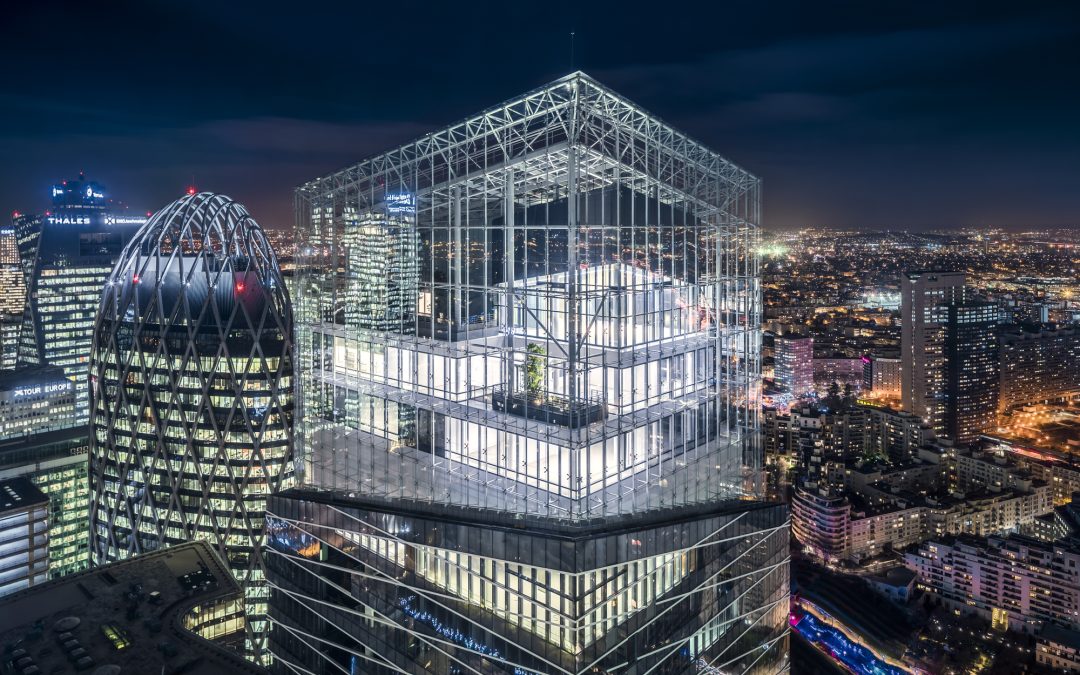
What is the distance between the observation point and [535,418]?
19.9 metres

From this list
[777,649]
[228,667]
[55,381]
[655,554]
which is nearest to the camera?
[655,554]

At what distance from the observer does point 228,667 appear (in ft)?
84.7

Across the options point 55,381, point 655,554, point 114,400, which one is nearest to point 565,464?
point 655,554

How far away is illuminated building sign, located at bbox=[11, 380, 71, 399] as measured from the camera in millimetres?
78062

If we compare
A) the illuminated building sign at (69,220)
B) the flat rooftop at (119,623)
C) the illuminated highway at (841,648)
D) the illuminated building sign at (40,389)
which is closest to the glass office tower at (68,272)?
the illuminated building sign at (69,220)

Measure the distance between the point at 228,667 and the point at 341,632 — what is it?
6.54 metres

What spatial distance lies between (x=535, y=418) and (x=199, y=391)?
Answer: 3831 cm

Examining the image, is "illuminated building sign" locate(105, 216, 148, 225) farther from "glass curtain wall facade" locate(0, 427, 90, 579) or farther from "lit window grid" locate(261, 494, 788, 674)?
"lit window grid" locate(261, 494, 788, 674)

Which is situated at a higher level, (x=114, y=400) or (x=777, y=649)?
(x=114, y=400)

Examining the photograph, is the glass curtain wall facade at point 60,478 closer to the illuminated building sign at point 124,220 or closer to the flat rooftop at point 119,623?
the flat rooftop at point 119,623

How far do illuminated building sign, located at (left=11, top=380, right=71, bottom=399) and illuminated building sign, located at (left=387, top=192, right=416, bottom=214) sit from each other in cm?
7144

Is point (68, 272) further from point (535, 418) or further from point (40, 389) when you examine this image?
point (535, 418)

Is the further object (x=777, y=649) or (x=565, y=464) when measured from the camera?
(x=777, y=649)

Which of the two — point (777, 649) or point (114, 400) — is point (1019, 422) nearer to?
point (777, 649)
